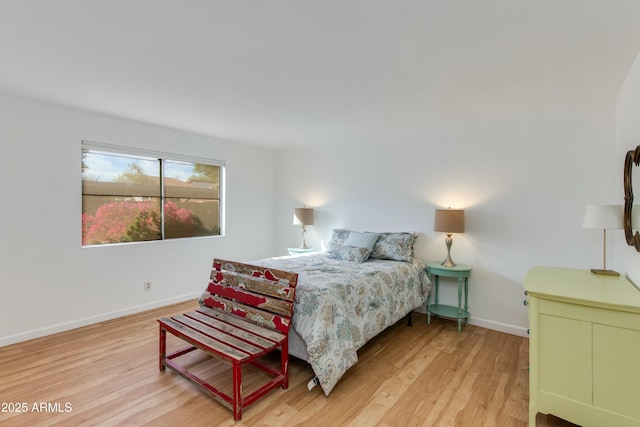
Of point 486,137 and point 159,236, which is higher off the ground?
point 486,137

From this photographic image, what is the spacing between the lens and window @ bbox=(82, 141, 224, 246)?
3.47 meters

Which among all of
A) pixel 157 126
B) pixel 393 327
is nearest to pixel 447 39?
pixel 393 327

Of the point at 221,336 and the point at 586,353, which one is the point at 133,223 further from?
the point at 586,353

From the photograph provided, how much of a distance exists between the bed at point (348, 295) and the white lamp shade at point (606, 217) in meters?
1.61

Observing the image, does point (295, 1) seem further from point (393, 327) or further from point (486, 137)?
point (393, 327)

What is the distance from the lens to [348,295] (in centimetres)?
253

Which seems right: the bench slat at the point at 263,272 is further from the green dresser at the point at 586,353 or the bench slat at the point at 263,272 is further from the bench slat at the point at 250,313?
the green dresser at the point at 586,353

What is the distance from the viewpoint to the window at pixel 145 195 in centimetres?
347

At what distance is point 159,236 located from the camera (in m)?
4.05

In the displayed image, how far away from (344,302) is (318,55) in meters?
1.81

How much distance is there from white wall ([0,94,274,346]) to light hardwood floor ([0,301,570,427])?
1.09 ft

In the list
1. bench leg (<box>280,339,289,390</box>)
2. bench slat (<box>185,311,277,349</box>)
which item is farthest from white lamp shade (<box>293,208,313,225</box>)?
bench leg (<box>280,339,289,390</box>)

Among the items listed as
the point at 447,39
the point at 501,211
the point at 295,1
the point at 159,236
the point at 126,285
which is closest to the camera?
the point at 295,1

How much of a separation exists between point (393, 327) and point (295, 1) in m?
3.17
